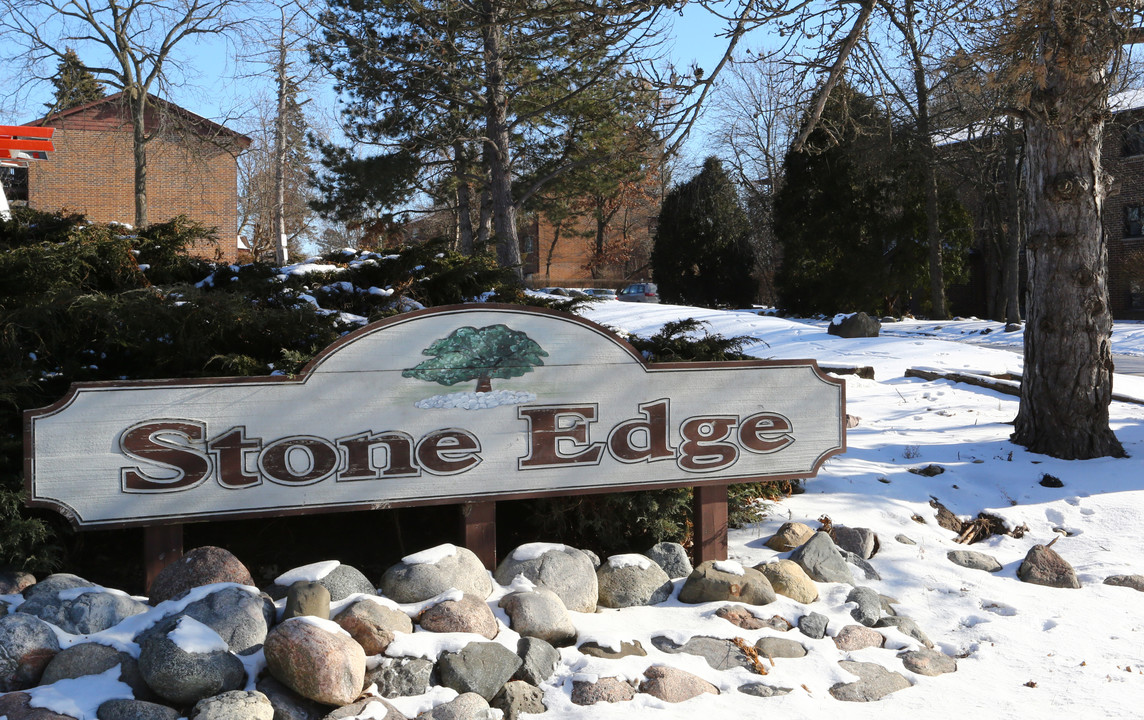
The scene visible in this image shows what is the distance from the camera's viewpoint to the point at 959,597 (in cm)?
445

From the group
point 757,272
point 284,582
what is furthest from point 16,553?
point 757,272

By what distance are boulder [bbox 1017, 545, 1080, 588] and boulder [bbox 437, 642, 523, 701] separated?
2956 mm

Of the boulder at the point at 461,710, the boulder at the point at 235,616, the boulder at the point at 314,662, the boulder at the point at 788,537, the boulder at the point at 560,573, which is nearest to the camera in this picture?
the boulder at the point at 314,662

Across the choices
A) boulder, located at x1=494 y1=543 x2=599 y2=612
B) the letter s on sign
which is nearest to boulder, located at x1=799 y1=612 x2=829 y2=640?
boulder, located at x1=494 y1=543 x2=599 y2=612

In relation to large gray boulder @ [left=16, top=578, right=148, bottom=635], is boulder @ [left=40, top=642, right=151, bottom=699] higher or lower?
lower

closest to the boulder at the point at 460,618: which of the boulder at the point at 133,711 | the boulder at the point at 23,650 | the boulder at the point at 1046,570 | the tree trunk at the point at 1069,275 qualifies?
the boulder at the point at 133,711

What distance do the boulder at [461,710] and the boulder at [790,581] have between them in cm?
166

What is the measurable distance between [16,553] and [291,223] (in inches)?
1509

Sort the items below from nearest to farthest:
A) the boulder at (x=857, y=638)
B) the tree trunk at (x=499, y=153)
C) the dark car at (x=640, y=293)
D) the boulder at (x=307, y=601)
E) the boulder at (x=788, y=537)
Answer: the boulder at (x=307, y=601), the boulder at (x=857, y=638), the boulder at (x=788, y=537), the tree trunk at (x=499, y=153), the dark car at (x=640, y=293)

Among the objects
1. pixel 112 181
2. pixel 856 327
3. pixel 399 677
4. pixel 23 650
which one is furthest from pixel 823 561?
pixel 112 181

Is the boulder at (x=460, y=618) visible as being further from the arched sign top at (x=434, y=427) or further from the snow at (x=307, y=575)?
the arched sign top at (x=434, y=427)

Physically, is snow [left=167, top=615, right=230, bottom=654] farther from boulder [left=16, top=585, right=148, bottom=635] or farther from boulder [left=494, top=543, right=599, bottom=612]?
boulder [left=494, top=543, right=599, bottom=612]

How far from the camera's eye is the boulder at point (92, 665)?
3043mm

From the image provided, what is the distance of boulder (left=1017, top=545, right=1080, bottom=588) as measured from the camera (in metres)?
4.64
